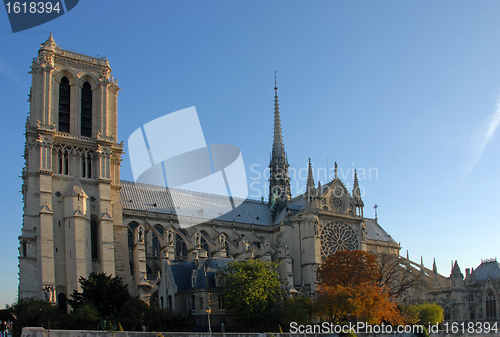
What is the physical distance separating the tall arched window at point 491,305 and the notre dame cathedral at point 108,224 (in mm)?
21114

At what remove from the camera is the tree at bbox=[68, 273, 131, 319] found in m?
44.1

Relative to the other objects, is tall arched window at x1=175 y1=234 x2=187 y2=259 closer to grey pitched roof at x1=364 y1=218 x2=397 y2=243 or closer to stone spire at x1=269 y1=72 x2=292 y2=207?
stone spire at x1=269 y1=72 x2=292 y2=207

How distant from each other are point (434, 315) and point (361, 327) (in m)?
14.6

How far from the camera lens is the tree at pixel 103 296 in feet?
145

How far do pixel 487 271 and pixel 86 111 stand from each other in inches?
2518

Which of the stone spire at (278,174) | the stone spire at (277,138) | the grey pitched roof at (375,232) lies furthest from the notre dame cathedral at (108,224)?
the stone spire at (277,138)

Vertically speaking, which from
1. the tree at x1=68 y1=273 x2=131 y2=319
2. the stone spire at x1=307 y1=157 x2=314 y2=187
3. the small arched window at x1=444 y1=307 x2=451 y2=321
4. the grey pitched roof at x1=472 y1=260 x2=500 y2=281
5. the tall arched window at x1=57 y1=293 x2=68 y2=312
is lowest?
the small arched window at x1=444 y1=307 x2=451 y2=321

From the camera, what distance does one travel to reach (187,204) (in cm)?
7212

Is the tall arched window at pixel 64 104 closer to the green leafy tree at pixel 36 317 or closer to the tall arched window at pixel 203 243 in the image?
the tall arched window at pixel 203 243

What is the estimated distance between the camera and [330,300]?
48.9 meters

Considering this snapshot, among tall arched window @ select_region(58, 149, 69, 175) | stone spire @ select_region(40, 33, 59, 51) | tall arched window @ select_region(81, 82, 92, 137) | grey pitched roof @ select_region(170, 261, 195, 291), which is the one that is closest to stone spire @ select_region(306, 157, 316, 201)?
grey pitched roof @ select_region(170, 261, 195, 291)

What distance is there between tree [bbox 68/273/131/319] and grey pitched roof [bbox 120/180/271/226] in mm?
19729

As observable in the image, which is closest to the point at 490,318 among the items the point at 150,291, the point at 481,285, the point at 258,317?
the point at 481,285

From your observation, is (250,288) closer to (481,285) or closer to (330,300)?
(330,300)
